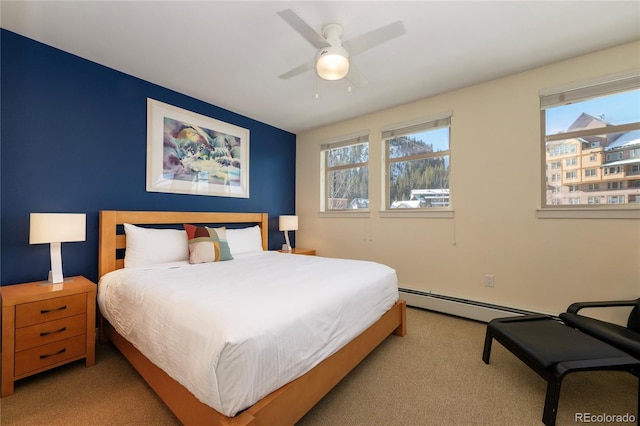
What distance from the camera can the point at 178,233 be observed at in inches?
114

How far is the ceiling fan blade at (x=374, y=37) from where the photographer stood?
1651 millimetres

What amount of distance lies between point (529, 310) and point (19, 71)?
5.10 meters

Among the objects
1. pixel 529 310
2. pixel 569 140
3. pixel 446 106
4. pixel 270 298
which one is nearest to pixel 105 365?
pixel 270 298

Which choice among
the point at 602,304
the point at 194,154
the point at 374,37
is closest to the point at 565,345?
the point at 602,304

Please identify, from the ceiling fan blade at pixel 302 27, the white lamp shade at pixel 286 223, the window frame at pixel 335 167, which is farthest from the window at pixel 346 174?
the ceiling fan blade at pixel 302 27

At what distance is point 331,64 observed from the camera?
1.87m

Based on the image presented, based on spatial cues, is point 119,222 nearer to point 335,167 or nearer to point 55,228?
point 55,228

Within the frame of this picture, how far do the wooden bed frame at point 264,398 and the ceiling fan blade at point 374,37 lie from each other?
204 cm

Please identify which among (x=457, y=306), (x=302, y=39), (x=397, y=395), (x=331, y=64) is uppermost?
(x=302, y=39)

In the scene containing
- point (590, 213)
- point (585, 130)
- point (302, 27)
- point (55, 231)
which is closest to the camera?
point (302, 27)

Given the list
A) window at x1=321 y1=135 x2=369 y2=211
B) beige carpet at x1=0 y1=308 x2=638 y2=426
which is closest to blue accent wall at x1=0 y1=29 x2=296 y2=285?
beige carpet at x1=0 y1=308 x2=638 y2=426

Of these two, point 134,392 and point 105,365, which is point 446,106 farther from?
point 105,365

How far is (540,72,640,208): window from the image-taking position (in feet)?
7.72

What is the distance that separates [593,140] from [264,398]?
3444 mm
